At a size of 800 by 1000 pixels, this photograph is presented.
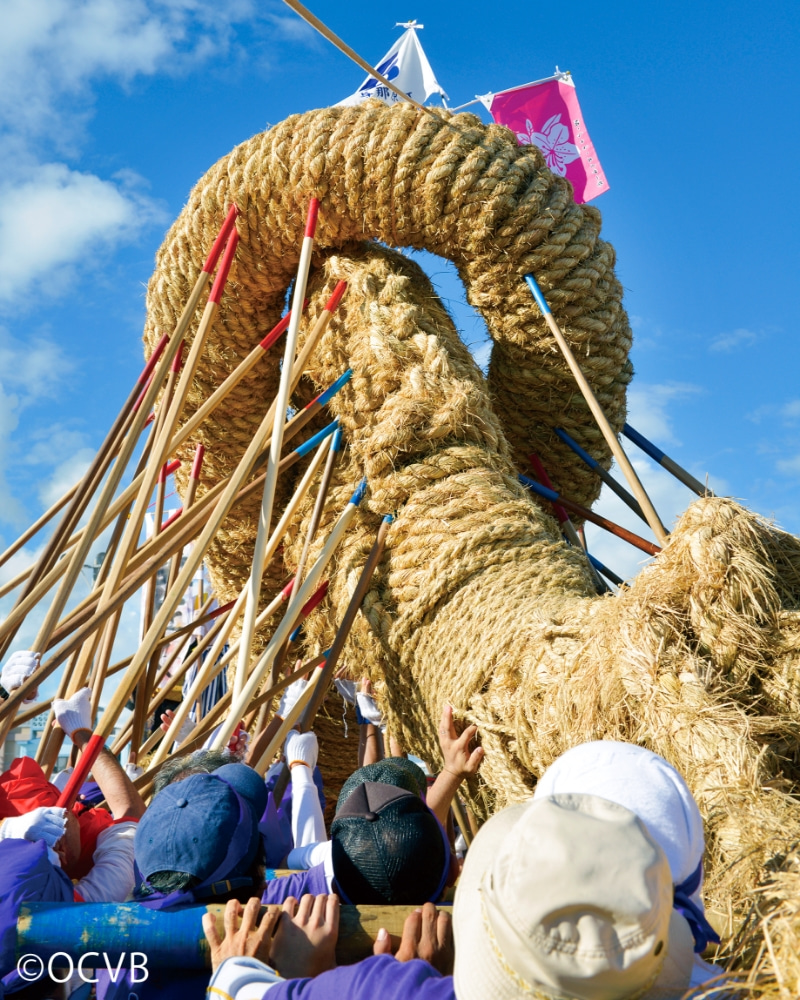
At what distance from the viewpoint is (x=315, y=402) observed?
3252 mm

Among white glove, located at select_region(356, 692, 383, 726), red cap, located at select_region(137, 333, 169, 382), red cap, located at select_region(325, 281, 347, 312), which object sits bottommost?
white glove, located at select_region(356, 692, 383, 726)

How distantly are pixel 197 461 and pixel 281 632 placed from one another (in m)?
1.49

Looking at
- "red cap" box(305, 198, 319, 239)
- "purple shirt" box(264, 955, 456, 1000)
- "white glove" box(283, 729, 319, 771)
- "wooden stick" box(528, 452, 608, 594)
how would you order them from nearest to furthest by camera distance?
"purple shirt" box(264, 955, 456, 1000) < "white glove" box(283, 729, 319, 771) < "red cap" box(305, 198, 319, 239) < "wooden stick" box(528, 452, 608, 594)

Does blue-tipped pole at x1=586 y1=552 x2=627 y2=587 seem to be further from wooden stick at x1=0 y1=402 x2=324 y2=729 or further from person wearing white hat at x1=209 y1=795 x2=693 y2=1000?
person wearing white hat at x1=209 y1=795 x2=693 y2=1000

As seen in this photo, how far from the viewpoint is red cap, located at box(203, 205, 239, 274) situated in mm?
3479

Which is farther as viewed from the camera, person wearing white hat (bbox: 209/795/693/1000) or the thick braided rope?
the thick braided rope

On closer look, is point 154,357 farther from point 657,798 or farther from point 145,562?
point 657,798

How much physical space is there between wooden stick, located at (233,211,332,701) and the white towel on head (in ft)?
5.00

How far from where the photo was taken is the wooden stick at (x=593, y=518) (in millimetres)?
3154

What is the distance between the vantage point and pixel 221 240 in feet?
11.5

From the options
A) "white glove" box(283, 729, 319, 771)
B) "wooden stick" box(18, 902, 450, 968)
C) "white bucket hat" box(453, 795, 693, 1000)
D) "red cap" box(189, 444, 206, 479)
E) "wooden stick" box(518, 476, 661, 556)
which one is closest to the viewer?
"white bucket hat" box(453, 795, 693, 1000)

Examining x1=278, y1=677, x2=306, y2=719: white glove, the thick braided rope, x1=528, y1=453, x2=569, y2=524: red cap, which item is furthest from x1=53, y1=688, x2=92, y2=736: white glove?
x1=528, y1=453, x2=569, y2=524: red cap

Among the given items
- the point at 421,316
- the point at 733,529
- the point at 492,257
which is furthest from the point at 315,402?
the point at 733,529

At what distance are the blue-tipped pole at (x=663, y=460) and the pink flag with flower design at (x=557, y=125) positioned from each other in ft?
7.46
